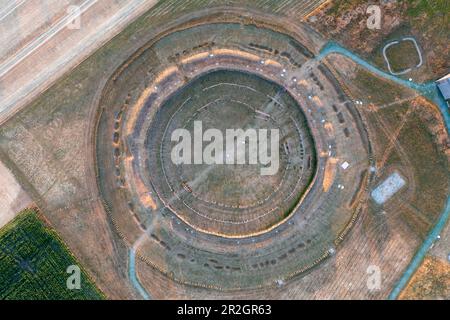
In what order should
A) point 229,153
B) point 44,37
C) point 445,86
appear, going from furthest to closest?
point 229,153
point 44,37
point 445,86

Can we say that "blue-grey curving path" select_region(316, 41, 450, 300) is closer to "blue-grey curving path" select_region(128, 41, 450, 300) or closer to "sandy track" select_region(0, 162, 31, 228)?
"blue-grey curving path" select_region(128, 41, 450, 300)

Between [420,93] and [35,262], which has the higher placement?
[35,262]

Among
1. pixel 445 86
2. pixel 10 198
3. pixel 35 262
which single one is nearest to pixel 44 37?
pixel 10 198

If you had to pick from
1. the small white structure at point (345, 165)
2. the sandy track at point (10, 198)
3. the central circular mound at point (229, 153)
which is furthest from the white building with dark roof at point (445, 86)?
the sandy track at point (10, 198)

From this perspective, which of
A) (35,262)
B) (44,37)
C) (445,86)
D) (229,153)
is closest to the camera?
(445,86)

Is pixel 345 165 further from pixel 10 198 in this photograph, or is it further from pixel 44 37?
pixel 10 198

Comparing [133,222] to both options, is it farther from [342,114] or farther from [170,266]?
Answer: [342,114]
